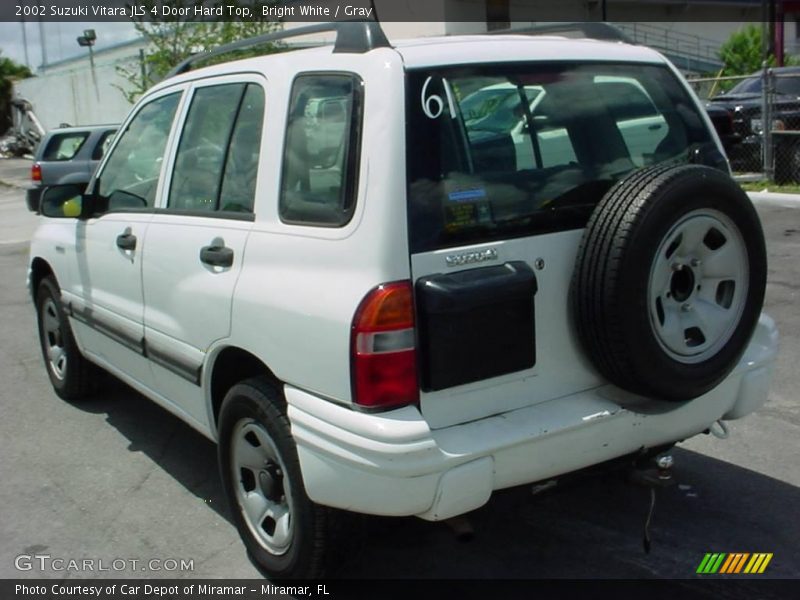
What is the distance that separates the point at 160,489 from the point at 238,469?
109 centimetres

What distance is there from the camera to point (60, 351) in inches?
229

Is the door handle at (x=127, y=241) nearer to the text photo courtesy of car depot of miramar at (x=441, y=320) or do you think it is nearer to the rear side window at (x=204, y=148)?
the text photo courtesy of car depot of miramar at (x=441, y=320)

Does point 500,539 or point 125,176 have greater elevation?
point 125,176

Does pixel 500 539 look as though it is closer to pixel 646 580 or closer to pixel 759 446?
pixel 646 580

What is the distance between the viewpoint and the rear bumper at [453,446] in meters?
2.87

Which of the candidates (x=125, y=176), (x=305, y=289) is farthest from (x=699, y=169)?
(x=125, y=176)

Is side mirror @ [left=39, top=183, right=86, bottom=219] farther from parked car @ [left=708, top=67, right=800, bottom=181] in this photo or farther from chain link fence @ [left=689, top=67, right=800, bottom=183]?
parked car @ [left=708, top=67, right=800, bottom=181]

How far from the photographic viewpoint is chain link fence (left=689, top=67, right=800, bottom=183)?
13070 mm

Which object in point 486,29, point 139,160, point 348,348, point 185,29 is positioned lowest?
point 348,348

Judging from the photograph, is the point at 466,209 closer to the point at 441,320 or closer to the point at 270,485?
the point at 441,320

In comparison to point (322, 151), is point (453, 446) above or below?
below

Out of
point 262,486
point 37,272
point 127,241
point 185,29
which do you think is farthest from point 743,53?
point 262,486

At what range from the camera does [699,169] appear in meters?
3.18

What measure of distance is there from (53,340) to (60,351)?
132 millimetres
